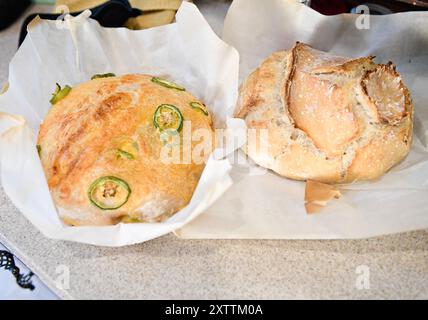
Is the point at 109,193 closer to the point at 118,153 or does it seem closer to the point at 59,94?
the point at 118,153

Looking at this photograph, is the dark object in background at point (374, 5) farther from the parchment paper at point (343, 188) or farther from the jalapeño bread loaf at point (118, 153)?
the jalapeño bread loaf at point (118, 153)

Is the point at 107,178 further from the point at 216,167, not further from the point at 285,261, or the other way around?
the point at 285,261

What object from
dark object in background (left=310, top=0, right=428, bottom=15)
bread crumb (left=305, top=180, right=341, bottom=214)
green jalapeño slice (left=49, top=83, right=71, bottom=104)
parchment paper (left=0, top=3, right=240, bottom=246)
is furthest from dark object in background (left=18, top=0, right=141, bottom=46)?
bread crumb (left=305, top=180, right=341, bottom=214)

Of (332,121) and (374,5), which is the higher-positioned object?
(374,5)

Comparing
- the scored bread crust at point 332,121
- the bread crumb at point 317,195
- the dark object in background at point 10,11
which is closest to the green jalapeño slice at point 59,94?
the scored bread crust at point 332,121

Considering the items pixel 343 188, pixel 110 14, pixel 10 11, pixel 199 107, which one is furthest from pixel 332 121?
pixel 10 11

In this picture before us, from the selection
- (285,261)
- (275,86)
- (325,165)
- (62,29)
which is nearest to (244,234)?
(285,261)

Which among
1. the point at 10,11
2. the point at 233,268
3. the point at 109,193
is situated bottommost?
the point at 233,268

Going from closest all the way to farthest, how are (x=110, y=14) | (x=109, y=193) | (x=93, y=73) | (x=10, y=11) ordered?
(x=109, y=193) < (x=93, y=73) < (x=110, y=14) < (x=10, y=11)

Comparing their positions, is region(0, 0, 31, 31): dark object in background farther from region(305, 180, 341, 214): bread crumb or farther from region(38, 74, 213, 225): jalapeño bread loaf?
region(305, 180, 341, 214): bread crumb
